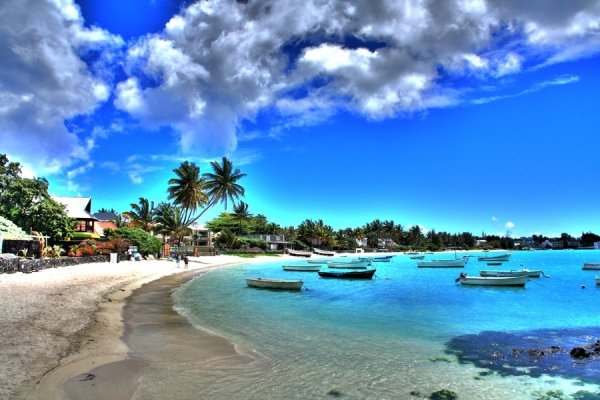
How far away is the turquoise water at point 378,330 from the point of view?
34.0 feet

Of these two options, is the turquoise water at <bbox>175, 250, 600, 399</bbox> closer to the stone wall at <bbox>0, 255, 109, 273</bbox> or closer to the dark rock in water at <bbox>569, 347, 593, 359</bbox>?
the dark rock in water at <bbox>569, 347, 593, 359</bbox>

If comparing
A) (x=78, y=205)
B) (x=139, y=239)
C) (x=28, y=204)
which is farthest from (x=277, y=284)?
(x=78, y=205)

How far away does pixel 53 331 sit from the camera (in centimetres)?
1312

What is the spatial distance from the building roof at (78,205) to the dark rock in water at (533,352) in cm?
4990

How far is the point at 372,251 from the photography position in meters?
137

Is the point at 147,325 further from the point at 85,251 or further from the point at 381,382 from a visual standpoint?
the point at 85,251

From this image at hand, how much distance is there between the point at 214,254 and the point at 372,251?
72.9 m

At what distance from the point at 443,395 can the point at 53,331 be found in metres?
11.9

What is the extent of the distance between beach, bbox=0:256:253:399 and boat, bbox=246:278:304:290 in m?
10.3

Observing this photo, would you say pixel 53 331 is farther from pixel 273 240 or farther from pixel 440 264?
pixel 273 240

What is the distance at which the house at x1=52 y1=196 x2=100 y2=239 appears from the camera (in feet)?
170

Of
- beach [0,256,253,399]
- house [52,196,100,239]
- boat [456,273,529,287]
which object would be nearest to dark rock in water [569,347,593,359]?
beach [0,256,253,399]

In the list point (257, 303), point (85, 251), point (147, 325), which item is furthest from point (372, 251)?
point (147, 325)

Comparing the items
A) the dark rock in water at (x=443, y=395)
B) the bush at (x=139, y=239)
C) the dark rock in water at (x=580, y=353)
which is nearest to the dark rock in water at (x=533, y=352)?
the dark rock in water at (x=580, y=353)
